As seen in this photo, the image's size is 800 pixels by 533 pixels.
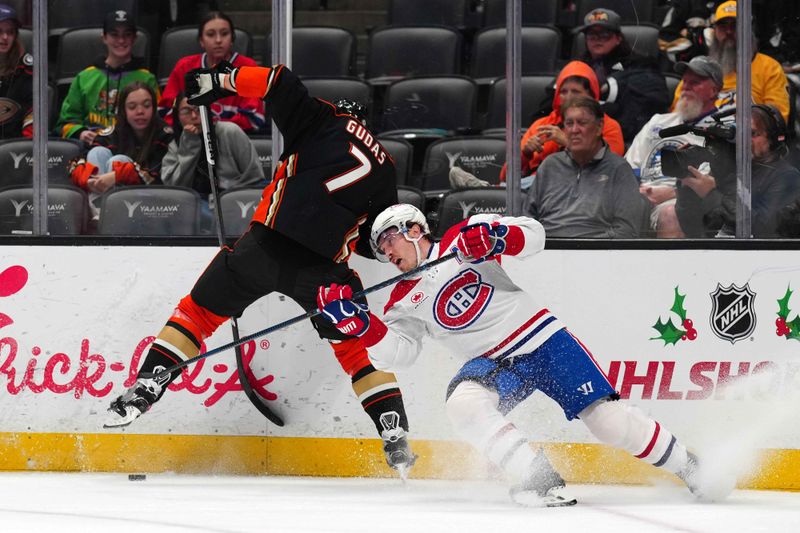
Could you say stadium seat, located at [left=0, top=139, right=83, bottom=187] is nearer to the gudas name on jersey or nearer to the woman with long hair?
the woman with long hair

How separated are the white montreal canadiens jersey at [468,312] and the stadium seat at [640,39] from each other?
46.0 inches

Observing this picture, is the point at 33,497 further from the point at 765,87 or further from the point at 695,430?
the point at 765,87

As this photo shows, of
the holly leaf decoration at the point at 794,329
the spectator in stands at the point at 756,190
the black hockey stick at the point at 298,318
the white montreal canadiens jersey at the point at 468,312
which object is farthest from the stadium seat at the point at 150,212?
the holly leaf decoration at the point at 794,329

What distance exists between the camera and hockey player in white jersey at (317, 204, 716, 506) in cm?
368

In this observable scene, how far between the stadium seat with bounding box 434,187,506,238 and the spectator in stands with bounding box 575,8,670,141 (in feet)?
1.65

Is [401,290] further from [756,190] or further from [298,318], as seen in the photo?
[756,190]

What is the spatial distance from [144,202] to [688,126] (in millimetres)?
1951

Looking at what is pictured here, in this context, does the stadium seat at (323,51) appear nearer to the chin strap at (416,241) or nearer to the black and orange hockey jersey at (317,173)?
the black and orange hockey jersey at (317,173)

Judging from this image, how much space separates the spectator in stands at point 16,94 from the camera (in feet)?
15.1

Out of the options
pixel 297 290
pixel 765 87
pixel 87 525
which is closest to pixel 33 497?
pixel 87 525

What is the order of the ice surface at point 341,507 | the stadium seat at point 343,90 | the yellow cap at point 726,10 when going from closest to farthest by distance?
the ice surface at point 341,507 < the yellow cap at point 726,10 < the stadium seat at point 343,90

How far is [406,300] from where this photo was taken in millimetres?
3848

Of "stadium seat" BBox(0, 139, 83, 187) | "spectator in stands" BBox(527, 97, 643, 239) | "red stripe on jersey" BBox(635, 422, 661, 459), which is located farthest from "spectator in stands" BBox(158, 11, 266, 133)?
"red stripe on jersey" BBox(635, 422, 661, 459)

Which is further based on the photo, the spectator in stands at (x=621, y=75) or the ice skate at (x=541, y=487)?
the spectator in stands at (x=621, y=75)
